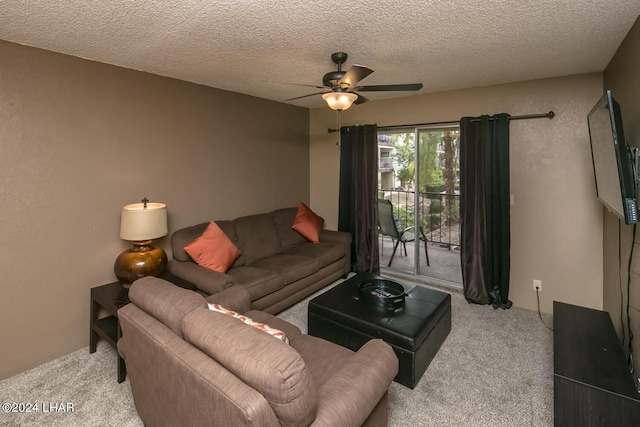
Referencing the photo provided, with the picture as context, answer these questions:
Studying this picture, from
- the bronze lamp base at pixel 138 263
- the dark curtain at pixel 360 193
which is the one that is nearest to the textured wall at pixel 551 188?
the dark curtain at pixel 360 193

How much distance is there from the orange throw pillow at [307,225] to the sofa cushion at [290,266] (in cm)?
63

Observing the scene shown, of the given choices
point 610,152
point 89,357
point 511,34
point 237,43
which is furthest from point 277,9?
point 89,357

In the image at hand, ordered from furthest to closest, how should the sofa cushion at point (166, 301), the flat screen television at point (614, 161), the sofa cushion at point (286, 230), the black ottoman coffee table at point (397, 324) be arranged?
the sofa cushion at point (286, 230), the black ottoman coffee table at point (397, 324), the flat screen television at point (614, 161), the sofa cushion at point (166, 301)

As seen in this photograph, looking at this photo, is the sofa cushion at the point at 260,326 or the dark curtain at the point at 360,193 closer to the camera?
the sofa cushion at the point at 260,326

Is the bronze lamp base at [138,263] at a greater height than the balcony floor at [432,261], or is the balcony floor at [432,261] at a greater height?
the bronze lamp base at [138,263]

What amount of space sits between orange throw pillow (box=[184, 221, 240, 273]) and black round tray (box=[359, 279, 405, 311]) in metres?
1.36

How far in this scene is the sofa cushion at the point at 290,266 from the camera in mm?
3336

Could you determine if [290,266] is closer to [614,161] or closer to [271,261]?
[271,261]

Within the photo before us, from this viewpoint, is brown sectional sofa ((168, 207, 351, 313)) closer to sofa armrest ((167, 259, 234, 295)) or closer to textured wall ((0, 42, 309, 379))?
sofa armrest ((167, 259, 234, 295))

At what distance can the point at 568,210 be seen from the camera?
320 centimetres

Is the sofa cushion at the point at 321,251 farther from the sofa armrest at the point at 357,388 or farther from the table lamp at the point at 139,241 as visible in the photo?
the sofa armrest at the point at 357,388

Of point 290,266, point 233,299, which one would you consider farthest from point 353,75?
point 290,266

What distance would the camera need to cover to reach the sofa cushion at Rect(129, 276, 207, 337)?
153cm

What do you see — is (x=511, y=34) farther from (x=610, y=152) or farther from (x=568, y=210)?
(x=568, y=210)
